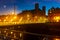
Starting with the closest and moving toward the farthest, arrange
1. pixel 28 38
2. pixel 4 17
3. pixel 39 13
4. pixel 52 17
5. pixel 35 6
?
pixel 28 38 < pixel 35 6 < pixel 39 13 < pixel 4 17 < pixel 52 17

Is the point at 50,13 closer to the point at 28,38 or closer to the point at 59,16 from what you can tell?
the point at 59,16

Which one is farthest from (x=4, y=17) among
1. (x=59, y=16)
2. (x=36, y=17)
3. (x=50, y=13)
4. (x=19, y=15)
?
(x=59, y=16)

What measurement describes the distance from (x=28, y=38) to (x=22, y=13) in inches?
460

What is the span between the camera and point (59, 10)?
18578mm

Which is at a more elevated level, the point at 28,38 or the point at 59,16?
the point at 59,16

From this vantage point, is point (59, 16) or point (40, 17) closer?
point (40, 17)

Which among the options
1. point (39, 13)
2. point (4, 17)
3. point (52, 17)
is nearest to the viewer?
point (39, 13)

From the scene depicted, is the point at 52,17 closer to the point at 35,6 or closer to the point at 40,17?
the point at 40,17

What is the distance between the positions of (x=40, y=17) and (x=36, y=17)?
53 cm

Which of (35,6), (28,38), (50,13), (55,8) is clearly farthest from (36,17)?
(28,38)

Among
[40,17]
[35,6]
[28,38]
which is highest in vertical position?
[35,6]

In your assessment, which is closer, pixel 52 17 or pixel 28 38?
pixel 28 38

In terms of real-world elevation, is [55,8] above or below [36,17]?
above

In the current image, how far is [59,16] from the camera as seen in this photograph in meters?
18.1
